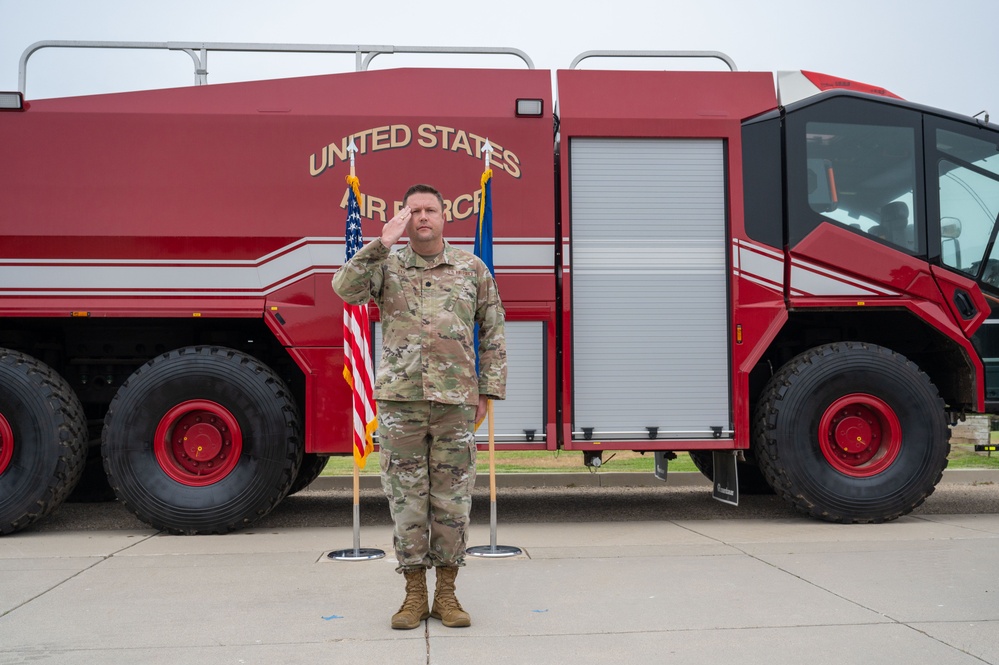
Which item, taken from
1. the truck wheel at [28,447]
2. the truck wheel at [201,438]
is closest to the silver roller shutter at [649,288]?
the truck wheel at [201,438]

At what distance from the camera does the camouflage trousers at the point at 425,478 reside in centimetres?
412

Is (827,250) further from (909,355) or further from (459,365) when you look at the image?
(459,365)

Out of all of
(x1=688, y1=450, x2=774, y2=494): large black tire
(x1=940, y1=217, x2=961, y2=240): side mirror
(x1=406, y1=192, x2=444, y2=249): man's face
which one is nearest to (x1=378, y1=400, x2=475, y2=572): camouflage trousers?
(x1=406, y1=192, x2=444, y2=249): man's face

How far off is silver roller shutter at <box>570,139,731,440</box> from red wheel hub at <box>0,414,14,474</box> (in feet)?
13.5

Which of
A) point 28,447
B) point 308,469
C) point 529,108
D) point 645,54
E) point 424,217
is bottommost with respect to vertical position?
point 308,469

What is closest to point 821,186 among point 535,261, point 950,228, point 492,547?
point 950,228

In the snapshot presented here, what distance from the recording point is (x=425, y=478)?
13.6 ft

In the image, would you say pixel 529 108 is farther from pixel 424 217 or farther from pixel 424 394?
pixel 424 394

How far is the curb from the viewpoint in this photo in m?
9.40

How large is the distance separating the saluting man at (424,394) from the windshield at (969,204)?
15.0 feet

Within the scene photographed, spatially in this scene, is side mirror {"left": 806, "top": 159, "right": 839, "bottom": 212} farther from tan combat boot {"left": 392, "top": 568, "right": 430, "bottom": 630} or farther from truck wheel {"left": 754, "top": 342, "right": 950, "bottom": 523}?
tan combat boot {"left": 392, "top": 568, "right": 430, "bottom": 630}

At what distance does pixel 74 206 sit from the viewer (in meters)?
6.51

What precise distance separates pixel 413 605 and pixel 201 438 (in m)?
3.06

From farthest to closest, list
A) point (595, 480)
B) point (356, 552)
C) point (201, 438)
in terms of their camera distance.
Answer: point (595, 480) < point (201, 438) < point (356, 552)
